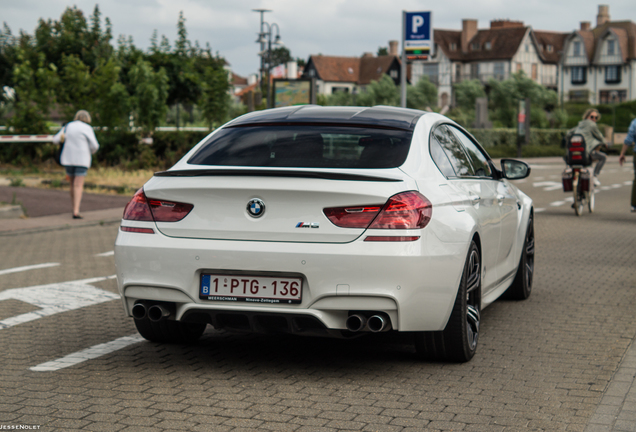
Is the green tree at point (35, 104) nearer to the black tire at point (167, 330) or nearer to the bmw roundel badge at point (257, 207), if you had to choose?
the black tire at point (167, 330)

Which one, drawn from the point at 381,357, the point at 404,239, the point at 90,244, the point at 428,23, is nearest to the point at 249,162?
the point at 404,239

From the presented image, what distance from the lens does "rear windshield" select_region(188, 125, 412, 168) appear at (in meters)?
5.01

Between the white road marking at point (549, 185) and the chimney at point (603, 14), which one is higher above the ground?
the chimney at point (603, 14)

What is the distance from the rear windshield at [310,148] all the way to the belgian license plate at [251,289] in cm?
71

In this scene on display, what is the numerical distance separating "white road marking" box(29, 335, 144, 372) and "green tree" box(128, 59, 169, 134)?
19.0m

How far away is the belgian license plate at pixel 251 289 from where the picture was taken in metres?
4.62

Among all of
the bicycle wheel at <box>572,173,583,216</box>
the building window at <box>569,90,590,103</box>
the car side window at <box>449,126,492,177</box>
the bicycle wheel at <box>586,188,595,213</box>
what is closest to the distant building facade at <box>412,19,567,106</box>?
the building window at <box>569,90,590,103</box>

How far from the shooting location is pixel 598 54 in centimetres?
10669

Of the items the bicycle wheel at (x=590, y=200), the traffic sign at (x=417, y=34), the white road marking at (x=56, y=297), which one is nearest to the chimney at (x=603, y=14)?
the traffic sign at (x=417, y=34)

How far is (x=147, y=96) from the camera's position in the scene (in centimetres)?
2434

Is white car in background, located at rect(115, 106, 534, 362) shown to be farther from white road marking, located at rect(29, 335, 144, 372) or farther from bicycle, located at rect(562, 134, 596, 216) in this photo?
bicycle, located at rect(562, 134, 596, 216)

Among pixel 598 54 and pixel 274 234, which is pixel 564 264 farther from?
pixel 598 54

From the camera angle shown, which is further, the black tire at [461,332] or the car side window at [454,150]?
the car side window at [454,150]

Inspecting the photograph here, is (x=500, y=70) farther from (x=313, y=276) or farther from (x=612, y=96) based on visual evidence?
(x=313, y=276)
